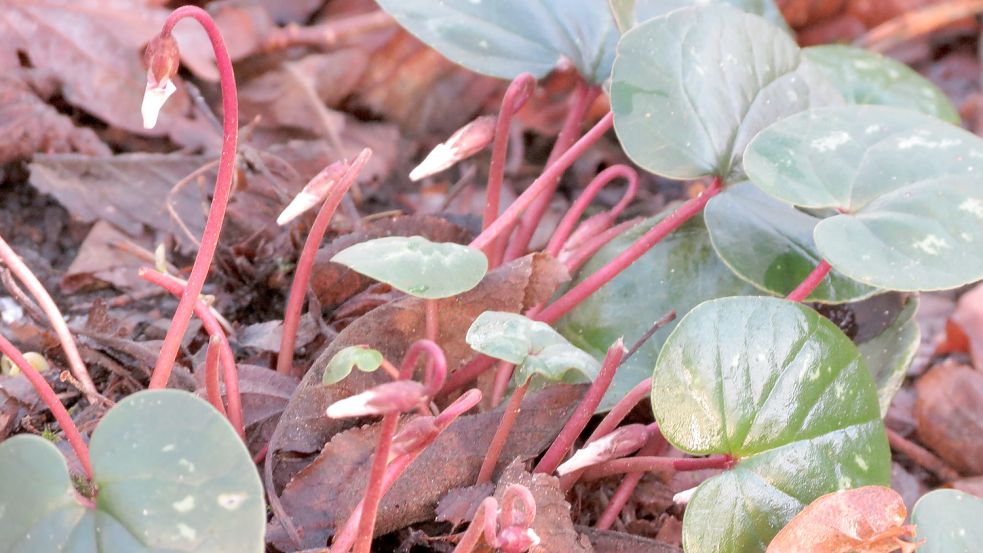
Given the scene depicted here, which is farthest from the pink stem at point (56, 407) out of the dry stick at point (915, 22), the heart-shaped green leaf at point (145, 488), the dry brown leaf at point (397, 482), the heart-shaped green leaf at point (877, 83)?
the dry stick at point (915, 22)

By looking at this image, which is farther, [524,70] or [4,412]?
[524,70]

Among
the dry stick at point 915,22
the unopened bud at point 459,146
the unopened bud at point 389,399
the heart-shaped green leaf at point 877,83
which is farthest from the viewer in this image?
the dry stick at point 915,22

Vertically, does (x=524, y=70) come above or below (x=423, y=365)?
above

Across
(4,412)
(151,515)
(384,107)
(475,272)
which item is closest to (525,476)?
(475,272)

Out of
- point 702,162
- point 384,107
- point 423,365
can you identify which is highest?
point 702,162

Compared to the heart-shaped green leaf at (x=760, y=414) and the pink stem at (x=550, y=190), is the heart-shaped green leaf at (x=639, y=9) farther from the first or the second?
the heart-shaped green leaf at (x=760, y=414)

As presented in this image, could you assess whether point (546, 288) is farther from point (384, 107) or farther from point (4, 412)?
point (384, 107)
